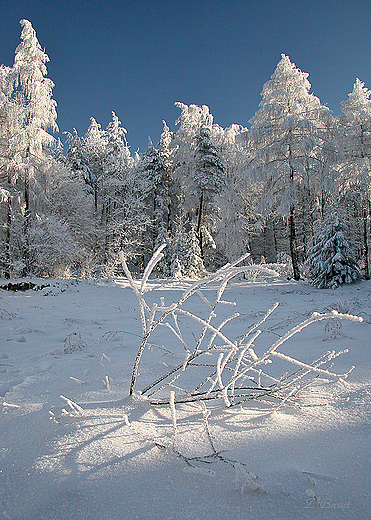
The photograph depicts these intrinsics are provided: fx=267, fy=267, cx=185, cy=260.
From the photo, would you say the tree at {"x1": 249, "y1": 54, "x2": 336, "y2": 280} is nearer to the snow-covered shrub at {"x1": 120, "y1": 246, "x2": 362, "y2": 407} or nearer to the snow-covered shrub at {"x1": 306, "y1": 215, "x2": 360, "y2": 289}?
the snow-covered shrub at {"x1": 306, "y1": 215, "x2": 360, "y2": 289}

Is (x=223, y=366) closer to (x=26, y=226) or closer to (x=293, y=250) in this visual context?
(x=293, y=250)

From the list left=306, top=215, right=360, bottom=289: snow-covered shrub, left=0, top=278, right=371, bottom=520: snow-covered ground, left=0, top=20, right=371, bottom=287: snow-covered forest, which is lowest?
left=0, top=278, right=371, bottom=520: snow-covered ground

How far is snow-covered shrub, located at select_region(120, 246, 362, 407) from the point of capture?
2.72ft

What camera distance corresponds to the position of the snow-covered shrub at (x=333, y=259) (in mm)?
8375

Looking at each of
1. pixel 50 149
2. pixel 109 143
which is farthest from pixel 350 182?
pixel 109 143

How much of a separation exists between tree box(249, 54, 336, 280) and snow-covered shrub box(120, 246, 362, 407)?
10.7 meters

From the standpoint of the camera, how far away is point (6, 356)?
2.06 m

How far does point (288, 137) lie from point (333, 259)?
20.1 ft

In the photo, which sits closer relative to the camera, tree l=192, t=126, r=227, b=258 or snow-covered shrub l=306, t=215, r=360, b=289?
snow-covered shrub l=306, t=215, r=360, b=289

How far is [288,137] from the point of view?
38.0 ft

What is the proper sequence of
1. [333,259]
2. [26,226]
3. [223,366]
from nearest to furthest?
[223,366] → [333,259] → [26,226]

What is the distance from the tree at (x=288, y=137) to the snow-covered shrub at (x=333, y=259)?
2252 mm

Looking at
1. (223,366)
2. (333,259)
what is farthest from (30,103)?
(223,366)

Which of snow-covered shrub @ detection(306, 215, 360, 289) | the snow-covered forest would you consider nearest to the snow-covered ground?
snow-covered shrub @ detection(306, 215, 360, 289)
